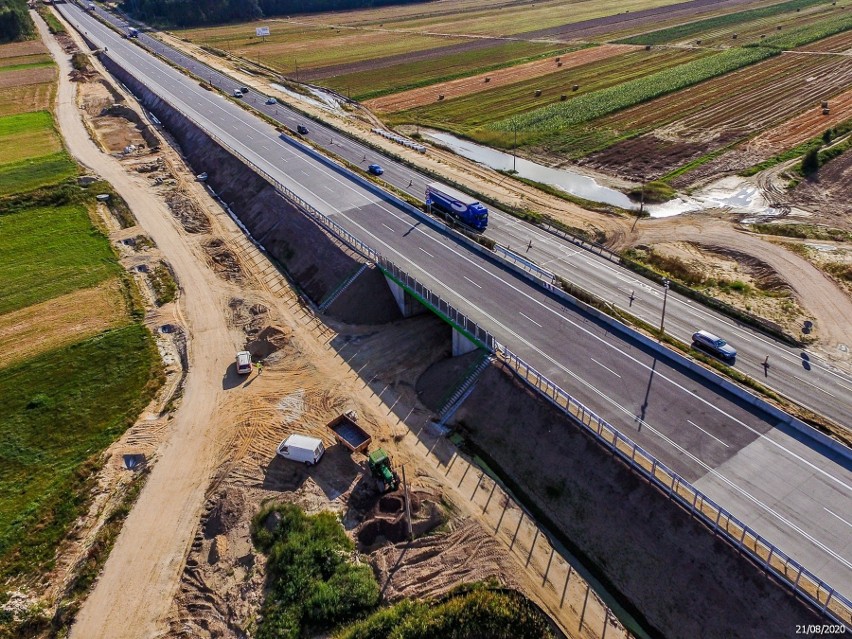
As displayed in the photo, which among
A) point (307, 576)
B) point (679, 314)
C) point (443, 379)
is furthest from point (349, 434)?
point (679, 314)

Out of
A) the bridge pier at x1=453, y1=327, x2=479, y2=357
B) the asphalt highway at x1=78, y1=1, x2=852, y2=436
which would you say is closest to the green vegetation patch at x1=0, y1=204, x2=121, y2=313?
the asphalt highway at x1=78, y1=1, x2=852, y2=436

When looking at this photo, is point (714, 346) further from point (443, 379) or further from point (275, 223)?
point (275, 223)

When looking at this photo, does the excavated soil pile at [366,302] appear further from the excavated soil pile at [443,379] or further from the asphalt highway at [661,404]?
the excavated soil pile at [443,379]

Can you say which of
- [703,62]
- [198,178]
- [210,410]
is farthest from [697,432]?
[703,62]

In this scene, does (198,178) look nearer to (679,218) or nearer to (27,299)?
(27,299)

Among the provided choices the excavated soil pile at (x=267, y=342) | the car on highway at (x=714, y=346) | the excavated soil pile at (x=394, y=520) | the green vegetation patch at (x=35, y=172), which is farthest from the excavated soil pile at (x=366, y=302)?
the green vegetation patch at (x=35, y=172)

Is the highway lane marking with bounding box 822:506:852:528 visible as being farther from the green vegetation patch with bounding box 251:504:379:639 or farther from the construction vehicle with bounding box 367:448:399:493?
the green vegetation patch with bounding box 251:504:379:639
